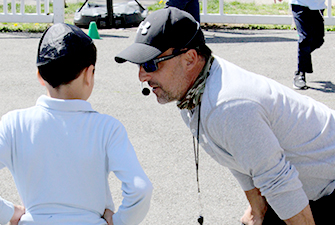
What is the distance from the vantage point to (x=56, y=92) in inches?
70.4

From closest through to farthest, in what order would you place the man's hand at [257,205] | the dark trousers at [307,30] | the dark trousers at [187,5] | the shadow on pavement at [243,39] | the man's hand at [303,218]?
the man's hand at [303,218], the man's hand at [257,205], the dark trousers at [307,30], the dark trousers at [187,5], the shadow on pavement at [243,39]

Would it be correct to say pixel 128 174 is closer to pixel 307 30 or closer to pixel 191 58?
pixel 191 58

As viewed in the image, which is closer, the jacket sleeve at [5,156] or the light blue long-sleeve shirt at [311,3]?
the jacket sleeve at [5,156]

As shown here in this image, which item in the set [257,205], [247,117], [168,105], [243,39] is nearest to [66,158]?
[247,117]

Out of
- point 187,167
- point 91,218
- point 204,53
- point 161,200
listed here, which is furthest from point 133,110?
point 91,218

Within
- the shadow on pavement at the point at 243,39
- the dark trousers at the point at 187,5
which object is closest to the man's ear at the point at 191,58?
the dark trousers at the point at 187,5

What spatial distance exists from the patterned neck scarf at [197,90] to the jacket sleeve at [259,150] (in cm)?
17

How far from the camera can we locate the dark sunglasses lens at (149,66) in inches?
80.5

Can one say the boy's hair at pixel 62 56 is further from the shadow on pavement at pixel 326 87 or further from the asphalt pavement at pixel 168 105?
the shadow on pavement at pixel 326 87

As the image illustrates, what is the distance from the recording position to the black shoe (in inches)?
227

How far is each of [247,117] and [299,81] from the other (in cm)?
418

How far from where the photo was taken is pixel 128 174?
169 cm

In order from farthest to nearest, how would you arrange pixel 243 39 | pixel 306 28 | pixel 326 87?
pixel 243 39
pixel 326 87
pixel 306 28

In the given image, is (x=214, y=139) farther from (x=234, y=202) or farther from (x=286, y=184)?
(x=234, y=202)
